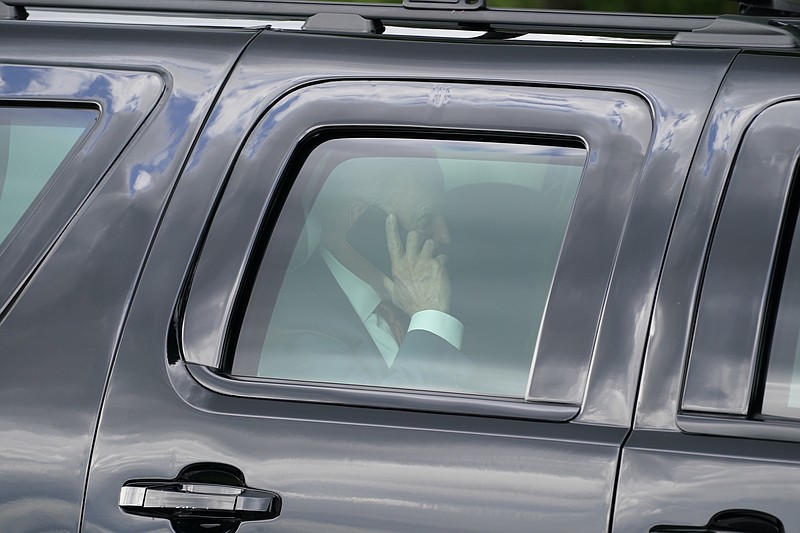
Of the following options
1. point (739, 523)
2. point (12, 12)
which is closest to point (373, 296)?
point (739, 523)

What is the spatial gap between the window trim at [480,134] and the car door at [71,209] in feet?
0.44

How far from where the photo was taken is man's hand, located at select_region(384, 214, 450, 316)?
2.01 meters

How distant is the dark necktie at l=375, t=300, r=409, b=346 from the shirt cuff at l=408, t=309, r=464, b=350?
0.02 m

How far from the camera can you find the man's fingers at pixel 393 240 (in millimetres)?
2076

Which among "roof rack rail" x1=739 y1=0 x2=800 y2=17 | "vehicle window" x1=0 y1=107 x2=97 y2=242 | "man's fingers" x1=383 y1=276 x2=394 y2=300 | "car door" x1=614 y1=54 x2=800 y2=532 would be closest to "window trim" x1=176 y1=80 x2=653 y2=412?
"car door" x1=614 y1=54 x2=800 y2=532

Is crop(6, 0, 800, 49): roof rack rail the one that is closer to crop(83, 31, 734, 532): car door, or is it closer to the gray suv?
the gray suv

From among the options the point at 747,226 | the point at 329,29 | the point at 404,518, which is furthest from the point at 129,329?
the point at 747,226

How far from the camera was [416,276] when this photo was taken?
2035mm

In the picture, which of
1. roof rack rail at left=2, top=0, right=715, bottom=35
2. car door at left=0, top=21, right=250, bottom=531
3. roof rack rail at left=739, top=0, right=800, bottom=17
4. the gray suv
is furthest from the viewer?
roof rack rail at left=739, top=0, right=800, bottom=17

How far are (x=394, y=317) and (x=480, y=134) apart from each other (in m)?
0.35

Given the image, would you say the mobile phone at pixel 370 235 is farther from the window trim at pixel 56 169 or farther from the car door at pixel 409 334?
the window trim at pixel 56 169

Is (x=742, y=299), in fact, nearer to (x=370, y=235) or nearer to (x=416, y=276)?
(x=416, y=276)

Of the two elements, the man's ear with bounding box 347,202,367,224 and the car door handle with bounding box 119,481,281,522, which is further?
the man's ear with bounding box 347,202,367,224

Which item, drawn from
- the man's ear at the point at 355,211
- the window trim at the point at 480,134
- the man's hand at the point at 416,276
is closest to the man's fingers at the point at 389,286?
the man's hand at the point at 416,276
